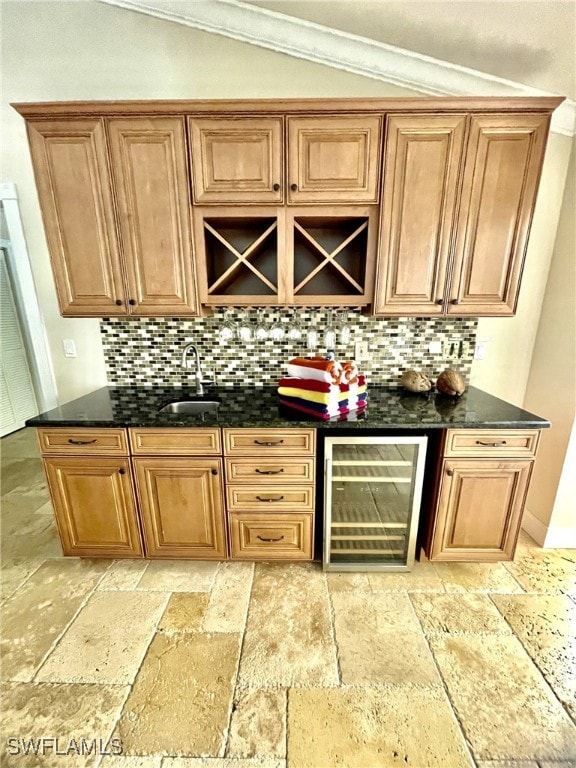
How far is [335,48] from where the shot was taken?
185cm

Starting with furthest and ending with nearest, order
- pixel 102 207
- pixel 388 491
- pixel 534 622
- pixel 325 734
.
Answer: pixel 388 491, pixel 102 207, pixel 534 622, pixel 325 734

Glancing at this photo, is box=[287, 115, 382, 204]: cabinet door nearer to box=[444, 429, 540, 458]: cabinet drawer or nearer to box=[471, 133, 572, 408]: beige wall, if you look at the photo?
box=[471, 133, 572, 408]: beige wall

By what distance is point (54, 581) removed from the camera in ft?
6.02

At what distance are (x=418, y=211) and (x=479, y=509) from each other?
1680 millimetres

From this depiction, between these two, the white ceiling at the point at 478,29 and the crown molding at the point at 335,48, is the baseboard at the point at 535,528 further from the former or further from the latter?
the white ceiling at the point at 478,29

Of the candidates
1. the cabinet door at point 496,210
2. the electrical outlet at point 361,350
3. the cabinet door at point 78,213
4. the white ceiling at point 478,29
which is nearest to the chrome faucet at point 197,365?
the cabinet door at point 78,213

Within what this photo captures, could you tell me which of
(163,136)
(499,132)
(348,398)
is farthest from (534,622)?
(163,136)

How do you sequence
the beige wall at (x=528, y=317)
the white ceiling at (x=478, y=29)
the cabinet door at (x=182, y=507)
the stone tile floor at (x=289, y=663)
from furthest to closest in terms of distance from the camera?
the beige wall at (x=528, y=317) → the cabinet door at (x=182, y=507) → the white ceiling at (x=478, y=29) → the stone tile floor at (x=289, y=663)

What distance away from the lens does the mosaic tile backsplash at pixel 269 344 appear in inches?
84.7

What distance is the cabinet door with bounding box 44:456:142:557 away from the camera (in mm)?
1739

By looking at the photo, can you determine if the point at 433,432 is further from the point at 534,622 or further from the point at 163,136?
the point at 163,136

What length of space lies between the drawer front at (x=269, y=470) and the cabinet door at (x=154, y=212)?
36.5 inches

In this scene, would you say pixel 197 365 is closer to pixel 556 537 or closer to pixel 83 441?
pixel 83 441

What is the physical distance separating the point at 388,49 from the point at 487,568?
124 inches
